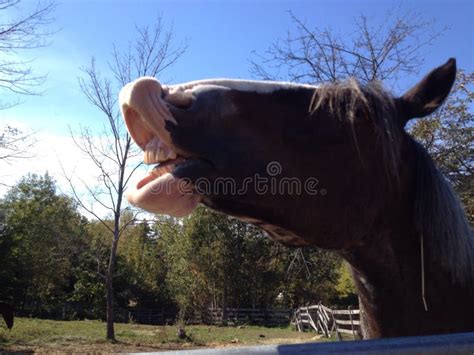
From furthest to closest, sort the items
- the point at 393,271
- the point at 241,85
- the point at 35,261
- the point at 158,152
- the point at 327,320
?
the point at 35,261, the point at 327,320, the point at 393,271, the point at 241,85, the point at 158,152

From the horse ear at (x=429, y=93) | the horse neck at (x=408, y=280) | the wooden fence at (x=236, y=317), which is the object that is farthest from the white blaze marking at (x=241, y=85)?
the wooden fence at (x=236, y=317)

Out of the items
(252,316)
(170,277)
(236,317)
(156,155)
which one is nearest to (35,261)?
(170,277)

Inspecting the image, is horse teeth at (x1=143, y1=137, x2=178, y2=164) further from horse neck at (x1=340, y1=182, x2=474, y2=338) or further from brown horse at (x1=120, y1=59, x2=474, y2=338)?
horse neck at (x1=340, y1=182, x2=474, y2=338)

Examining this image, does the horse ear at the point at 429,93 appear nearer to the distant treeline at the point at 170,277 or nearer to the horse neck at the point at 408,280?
the horse neck at the point at 408,280

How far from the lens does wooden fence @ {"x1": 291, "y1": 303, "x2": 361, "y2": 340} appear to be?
57.3 ft

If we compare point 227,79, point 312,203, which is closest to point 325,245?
point 312,203

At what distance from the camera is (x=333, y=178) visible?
171 cm

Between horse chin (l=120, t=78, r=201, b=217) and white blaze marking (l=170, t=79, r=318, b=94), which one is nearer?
horse chin (l=120, t=78, r=201, b=217)

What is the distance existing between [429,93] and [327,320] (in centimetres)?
2138

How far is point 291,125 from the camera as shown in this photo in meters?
1.68

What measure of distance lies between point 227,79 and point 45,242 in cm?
3699

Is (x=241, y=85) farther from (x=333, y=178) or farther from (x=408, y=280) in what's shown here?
(x=408, y=280)

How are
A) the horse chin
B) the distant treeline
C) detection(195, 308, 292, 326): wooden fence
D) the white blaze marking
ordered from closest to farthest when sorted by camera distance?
the horse chin < the white blaze marking < the distant treeline < detection(195, 308, 292, 326): wooden fence

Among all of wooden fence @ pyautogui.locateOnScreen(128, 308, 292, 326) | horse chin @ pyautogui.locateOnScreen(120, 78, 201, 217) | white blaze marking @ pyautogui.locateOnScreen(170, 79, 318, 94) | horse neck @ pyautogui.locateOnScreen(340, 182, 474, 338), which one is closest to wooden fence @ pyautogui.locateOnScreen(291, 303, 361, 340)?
wooden fence @ pyautogui.locateOnScreen(128, 308, 292, 326)
